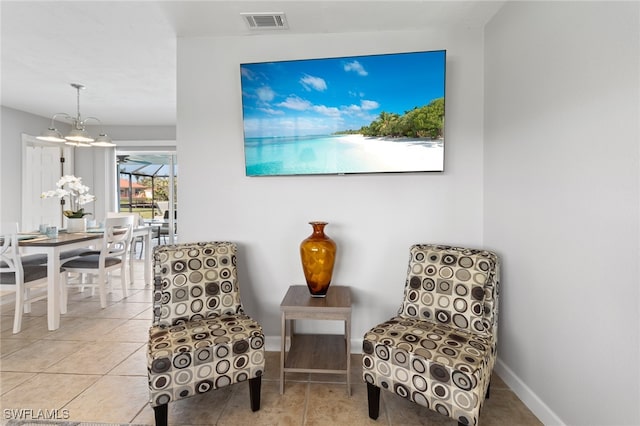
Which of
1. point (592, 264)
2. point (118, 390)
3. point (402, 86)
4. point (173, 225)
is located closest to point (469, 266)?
point (592, 264)

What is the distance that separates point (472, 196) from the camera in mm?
2299

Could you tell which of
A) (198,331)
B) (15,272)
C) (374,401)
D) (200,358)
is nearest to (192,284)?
Result: (198,331)

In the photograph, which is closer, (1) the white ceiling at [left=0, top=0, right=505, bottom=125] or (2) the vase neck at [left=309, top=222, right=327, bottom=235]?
(1) the white ceiling at [left=0, top=0, right=505, bottom=125]

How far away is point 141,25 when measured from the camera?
7.34 feet

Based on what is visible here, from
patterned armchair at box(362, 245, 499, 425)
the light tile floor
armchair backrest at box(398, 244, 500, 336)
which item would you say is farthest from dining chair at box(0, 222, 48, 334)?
armchair backrest at box(398, 244, 500, 336)

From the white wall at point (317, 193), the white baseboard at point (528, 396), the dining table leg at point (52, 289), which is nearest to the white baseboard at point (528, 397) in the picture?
the white baseboard at point (528, 396)

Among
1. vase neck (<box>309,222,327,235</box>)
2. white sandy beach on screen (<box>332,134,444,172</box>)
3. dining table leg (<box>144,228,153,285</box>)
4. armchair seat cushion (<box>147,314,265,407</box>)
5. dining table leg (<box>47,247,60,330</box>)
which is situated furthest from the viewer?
dining table leg (<box>144,228,153,285</box>)

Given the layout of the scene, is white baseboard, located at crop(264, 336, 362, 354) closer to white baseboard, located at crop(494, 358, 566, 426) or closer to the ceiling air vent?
white baseboard, located at crop(494, 358, 566, 426)

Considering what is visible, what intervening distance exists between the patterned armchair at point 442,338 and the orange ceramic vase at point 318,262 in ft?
1.52

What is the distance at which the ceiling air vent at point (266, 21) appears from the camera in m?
2.11

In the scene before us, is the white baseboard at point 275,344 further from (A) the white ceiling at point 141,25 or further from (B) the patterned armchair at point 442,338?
(A) the white ceiling at point 141,25

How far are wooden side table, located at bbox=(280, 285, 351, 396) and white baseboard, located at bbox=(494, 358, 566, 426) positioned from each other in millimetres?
1008

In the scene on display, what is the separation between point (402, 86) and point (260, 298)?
191cm

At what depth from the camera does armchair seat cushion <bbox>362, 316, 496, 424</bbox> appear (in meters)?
1.40
